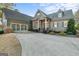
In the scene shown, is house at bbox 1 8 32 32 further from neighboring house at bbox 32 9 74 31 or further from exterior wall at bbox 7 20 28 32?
neighboring house at bbox 32 9 74 31

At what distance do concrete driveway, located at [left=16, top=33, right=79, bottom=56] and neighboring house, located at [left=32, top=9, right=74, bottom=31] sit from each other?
137 mm

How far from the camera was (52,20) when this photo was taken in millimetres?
2135

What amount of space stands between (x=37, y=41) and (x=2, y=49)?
0.48 m

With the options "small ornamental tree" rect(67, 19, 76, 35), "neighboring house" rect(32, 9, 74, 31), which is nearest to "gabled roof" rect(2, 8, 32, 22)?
"neighboring house" rect(32, 9, 74, 31)

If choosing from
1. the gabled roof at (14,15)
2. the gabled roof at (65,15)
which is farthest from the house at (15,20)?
the gabled roof at (65,15)

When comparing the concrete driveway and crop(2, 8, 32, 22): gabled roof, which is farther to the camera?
crop(2, 8, 32, 22): gabled roof

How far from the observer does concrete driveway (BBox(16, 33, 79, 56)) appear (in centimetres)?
200

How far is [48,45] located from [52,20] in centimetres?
35

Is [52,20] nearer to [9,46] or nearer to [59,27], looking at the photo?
[59,27]

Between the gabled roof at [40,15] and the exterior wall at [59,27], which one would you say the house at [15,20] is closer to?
the gabled roof at [40,15]

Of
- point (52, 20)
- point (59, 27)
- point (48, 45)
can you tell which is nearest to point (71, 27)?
Result: point (59, 27)

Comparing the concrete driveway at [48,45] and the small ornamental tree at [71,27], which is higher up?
the small ornamental tree at [71,27]

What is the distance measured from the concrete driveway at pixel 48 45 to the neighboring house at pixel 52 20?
137mm

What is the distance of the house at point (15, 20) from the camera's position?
2.11m
